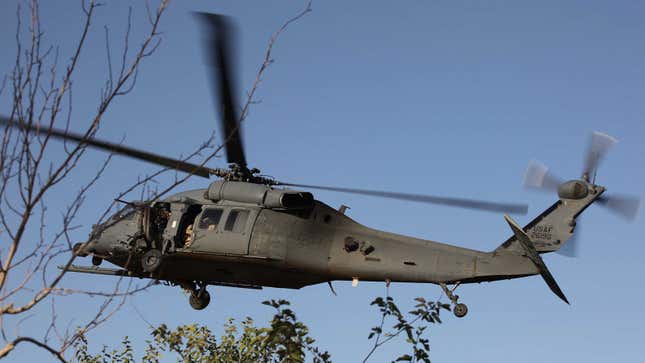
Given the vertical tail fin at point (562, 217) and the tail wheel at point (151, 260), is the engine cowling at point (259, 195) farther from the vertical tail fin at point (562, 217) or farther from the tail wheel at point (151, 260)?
the vertical tail fin at point (562, 217)

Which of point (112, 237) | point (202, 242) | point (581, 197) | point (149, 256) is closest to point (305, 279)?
point (202, 242)

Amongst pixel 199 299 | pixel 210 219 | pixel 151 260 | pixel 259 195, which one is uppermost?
pixel 259 195

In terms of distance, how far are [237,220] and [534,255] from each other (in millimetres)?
7588

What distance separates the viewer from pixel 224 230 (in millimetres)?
21688

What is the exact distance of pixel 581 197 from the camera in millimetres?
21297

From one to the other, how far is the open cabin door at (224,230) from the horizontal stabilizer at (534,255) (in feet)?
21.8

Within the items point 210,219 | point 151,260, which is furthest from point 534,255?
point 151,260

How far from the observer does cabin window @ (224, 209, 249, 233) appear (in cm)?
2162

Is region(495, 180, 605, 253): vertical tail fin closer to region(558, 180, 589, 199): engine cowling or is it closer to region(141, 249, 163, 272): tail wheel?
region(558, 180, 589, 199): engine cowling

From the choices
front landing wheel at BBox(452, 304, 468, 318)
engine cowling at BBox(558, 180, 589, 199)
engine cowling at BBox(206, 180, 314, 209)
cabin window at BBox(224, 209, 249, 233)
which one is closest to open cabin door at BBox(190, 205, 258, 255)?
cabin window at BBox(224, 209, 249, 233)

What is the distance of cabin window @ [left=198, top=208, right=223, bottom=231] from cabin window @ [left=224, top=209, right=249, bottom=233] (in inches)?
12.7

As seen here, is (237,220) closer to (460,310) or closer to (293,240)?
(293,240)

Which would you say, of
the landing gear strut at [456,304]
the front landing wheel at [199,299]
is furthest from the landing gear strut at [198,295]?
the landing gear strut at [456,304]

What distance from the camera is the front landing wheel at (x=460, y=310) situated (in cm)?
1956
